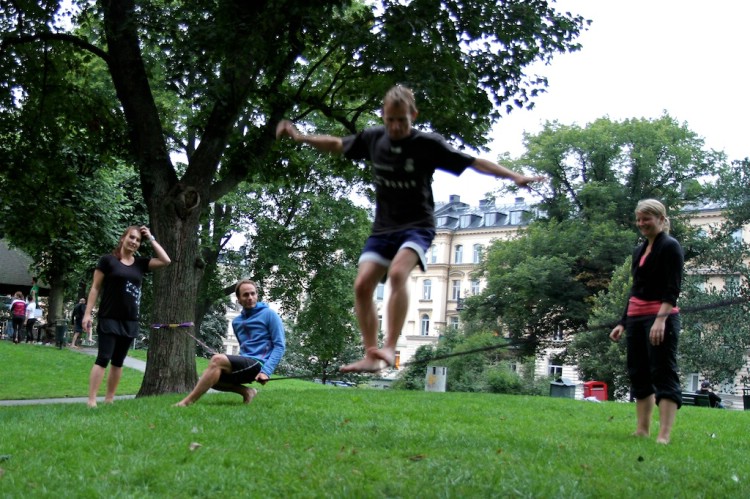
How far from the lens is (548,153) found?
2062 inches

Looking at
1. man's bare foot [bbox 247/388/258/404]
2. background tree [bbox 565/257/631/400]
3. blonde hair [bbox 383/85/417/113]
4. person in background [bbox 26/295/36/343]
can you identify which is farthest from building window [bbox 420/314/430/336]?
blonde hair [bbox 383/85/417/113]

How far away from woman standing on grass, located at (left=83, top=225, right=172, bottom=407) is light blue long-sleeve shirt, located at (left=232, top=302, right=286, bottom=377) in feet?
4.89

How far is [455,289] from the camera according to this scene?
81125mm

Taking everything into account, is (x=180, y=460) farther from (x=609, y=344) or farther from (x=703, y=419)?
(x=609, y=344)

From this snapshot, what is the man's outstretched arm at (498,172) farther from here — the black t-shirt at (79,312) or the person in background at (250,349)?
the black t-shirt at (79,312)

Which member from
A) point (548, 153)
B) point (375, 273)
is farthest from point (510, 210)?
point (375, 273)

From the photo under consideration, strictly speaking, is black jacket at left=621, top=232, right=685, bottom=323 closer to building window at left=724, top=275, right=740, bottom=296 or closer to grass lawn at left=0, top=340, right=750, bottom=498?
grass lawn at left=0, top=340, right=750, bottom=498

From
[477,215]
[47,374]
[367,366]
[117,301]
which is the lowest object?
[47,374]

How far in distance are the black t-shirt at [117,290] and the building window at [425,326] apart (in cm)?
7323

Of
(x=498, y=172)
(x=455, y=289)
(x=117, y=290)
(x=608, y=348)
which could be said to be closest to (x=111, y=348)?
(x=117, y=290)

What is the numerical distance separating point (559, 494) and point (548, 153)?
4874 cm

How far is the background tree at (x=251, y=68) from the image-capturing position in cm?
1309

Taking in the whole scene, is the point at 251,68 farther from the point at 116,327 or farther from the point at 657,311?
the point at 657,311

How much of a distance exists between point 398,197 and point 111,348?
5.78m
